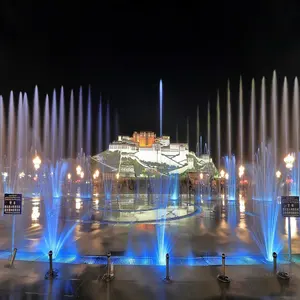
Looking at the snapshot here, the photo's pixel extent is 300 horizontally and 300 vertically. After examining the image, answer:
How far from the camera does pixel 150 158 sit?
315 feet

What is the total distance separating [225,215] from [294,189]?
14.6 m

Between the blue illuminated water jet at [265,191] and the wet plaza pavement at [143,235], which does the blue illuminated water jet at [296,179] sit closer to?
the blue illuminated water jet at [265,191]

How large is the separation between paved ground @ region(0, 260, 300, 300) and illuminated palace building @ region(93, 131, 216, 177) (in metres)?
74.0

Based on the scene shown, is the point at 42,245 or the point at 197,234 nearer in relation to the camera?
the point at 42,245

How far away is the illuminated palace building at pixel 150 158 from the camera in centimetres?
8518

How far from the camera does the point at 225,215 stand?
1877 centimetres

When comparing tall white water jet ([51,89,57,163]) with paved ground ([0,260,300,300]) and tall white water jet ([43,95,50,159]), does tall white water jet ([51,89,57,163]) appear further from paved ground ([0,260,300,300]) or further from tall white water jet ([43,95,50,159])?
paved ground ([0,260,300,300])

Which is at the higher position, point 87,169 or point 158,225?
point 87,169

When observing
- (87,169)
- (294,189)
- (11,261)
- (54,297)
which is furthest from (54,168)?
(54,297)

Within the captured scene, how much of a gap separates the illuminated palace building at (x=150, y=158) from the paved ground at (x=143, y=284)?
74.0 m

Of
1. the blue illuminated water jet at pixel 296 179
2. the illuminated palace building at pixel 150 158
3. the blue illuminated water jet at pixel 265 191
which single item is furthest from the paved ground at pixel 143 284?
the illuminated palace building at pixel 150 158

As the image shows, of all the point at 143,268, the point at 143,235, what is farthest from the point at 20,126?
the point at 143,268

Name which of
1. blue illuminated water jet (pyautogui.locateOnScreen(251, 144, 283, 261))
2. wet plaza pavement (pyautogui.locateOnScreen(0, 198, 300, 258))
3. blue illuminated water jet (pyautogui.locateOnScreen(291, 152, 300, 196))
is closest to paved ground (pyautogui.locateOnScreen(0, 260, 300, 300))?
wet plaza pavement (pyautogui.locateOnScreen(0, 198, 300, 258))

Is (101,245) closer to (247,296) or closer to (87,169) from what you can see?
(247,296)
